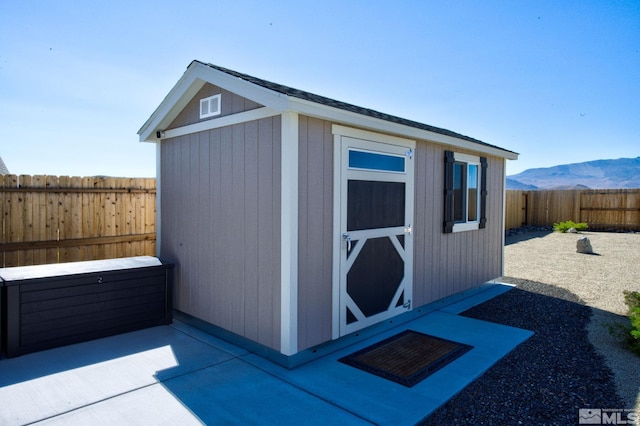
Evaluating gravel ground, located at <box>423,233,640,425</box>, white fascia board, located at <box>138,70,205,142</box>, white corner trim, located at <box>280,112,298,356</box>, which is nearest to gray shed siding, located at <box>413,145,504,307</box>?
gravel ground, located at <box>423,233,640,425</box>

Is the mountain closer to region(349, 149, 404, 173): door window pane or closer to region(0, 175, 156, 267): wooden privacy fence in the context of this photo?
region(349, 149, 404, 173): door window pane

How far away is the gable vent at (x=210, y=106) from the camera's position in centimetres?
373

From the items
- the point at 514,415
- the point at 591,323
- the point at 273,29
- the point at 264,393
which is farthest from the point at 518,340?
the point at 273,29

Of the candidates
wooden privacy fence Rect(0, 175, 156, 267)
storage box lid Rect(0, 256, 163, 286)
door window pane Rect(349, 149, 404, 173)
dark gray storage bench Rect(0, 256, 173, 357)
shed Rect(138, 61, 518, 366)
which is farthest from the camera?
wooden privacy fence Rect(0, 175, 156, 267)

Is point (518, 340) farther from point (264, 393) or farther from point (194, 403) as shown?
point (194, 403)

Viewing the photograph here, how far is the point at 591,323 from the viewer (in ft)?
14.2

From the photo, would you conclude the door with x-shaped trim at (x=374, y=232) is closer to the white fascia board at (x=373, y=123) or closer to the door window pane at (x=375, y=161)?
the door window pane at (x=375, y=161)

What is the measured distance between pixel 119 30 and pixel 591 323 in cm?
678

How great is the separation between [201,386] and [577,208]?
17.3m

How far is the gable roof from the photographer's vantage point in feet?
9.56

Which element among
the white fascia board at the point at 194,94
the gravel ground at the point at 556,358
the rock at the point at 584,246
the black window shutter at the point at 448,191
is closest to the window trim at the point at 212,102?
the white fascia board at the point at 194,94

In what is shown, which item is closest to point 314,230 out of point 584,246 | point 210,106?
point 210,106

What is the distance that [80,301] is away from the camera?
351 cm

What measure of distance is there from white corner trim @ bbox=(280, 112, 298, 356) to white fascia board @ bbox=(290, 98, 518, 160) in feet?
0.43
